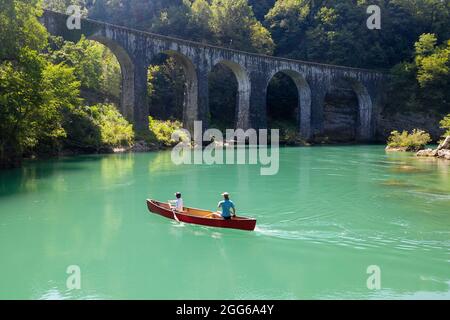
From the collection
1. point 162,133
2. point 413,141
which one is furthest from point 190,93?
point 413,141

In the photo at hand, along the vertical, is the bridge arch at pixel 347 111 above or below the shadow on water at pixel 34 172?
above

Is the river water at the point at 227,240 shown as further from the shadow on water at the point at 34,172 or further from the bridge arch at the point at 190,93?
the bridge arch at the point at 190,93

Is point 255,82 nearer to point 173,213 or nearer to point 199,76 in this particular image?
point 199,76

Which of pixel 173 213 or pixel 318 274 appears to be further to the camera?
pixel 173 213

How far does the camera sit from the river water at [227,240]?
7926mm

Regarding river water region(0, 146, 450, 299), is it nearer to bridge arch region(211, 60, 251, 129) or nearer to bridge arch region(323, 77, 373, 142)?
bridge arch region(211, 60, 251, 129)

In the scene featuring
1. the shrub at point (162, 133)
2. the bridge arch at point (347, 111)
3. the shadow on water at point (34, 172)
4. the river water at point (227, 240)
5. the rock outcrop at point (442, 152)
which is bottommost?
the river water at point (227, 240)

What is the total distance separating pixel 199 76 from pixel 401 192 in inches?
1047

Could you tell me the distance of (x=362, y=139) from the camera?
174 feet

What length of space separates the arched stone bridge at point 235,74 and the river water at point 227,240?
16.9 meters

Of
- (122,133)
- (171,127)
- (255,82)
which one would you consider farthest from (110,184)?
(255,82)

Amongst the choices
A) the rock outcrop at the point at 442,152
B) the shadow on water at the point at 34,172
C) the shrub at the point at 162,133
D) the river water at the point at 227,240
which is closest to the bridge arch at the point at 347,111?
the rock outcrop at the point at 442,152

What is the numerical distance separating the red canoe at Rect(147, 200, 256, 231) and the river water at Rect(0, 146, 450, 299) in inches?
9.1
